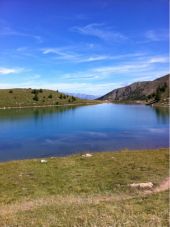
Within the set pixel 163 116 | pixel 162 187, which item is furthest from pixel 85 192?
pixel 163 116

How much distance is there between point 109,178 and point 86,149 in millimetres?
22033

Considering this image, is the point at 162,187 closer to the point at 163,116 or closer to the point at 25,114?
the point at 163,116

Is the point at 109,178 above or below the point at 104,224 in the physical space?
below

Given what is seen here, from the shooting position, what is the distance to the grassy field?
13534 mm

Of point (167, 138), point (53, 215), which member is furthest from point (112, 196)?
point (167, 138)

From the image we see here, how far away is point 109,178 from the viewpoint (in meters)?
26.6

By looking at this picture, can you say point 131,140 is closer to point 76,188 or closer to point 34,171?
point 34,171

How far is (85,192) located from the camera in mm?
22891

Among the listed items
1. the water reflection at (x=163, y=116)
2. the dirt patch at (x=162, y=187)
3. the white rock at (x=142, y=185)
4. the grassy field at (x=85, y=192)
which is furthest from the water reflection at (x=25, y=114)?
the white rock at (x=142, y=185)

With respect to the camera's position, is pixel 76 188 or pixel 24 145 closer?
pixel 76 188

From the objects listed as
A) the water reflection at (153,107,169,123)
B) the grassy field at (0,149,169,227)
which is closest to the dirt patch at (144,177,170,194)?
the grassy field at (0,149,169,227)

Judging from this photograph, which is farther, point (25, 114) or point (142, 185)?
point (25, 114)

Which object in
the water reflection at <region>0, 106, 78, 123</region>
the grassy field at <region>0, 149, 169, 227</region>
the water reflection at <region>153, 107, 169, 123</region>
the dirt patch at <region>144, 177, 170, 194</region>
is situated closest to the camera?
the grassy field at <region>0, 149, 169, 227</region>

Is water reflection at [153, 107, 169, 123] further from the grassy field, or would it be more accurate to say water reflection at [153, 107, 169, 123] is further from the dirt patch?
the dirt patch
